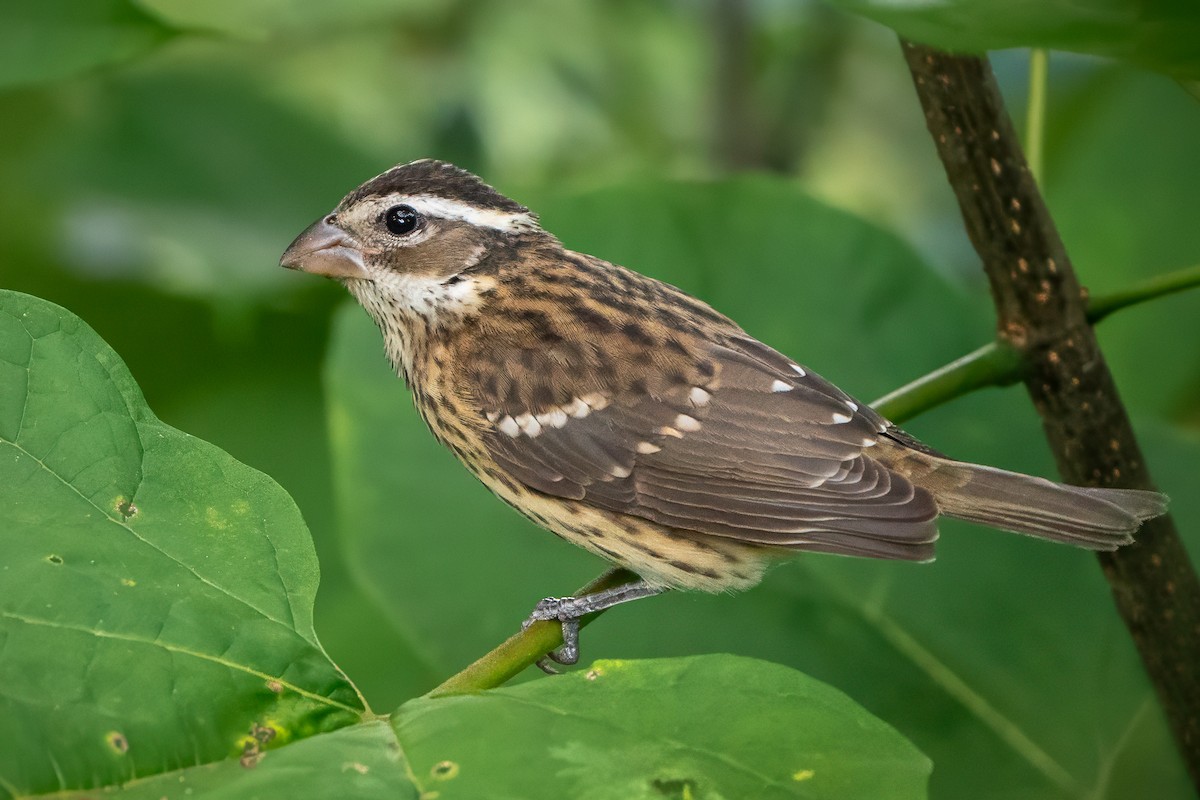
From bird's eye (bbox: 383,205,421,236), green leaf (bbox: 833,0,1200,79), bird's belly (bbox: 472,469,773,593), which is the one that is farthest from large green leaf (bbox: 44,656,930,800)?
bird's eye (bbox: 383,205,421,236)

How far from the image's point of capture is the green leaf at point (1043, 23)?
5.61ft

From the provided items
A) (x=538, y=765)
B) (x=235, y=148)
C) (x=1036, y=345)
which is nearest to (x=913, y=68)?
(x=1036, y=345)

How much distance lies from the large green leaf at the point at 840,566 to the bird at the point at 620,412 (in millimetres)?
181

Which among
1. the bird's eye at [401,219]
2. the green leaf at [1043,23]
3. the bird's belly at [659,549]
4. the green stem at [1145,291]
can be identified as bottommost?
the bird's belly at [659,549]

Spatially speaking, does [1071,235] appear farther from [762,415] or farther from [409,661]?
[409,661]

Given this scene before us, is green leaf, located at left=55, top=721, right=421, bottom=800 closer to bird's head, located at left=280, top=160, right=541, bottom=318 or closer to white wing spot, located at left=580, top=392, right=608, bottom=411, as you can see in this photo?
white wing spot, located at left=580, top=392, right=608, bottom=411

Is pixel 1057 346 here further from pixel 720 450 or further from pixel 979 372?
pixel 720 450

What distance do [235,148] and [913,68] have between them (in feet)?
12.2

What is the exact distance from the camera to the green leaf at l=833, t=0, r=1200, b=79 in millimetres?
1710

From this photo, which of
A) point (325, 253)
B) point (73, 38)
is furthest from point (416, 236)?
point (73, 38)

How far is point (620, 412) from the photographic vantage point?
354 centimetres

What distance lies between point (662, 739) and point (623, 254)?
2.20m

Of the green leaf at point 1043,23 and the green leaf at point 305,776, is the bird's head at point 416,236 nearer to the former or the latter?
the green leaf at point 305,776

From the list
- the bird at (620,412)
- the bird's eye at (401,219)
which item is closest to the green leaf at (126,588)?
the bird at (620,412)
